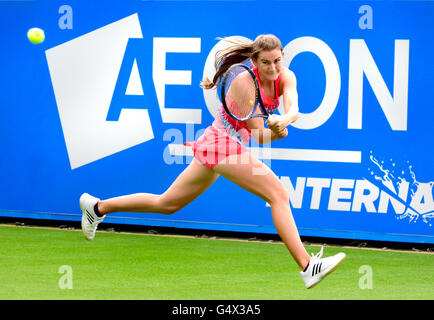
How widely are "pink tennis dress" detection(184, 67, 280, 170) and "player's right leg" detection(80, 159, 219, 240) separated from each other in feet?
0.27

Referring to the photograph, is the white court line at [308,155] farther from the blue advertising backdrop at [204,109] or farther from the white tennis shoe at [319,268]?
the white tennis shoe at [319,268]

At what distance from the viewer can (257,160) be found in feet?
14.6

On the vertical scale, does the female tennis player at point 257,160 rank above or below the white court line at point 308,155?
above

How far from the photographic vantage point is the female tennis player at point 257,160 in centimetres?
436

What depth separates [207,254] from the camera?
20.7ft

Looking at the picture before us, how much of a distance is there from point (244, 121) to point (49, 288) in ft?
5.30

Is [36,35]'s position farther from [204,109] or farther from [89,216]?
[89,216]

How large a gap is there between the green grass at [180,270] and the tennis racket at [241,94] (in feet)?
3.77

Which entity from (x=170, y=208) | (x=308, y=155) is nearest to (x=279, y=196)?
(x=170, y=208)

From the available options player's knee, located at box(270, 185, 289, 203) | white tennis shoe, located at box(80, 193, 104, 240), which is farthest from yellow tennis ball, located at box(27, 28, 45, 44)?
player's knee, located at box(270, 185, 289, 203)

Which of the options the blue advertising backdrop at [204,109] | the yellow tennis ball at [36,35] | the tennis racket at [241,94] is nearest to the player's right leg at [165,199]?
the tennis racket at [241,94]

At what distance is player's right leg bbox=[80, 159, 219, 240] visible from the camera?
460 centimetres
